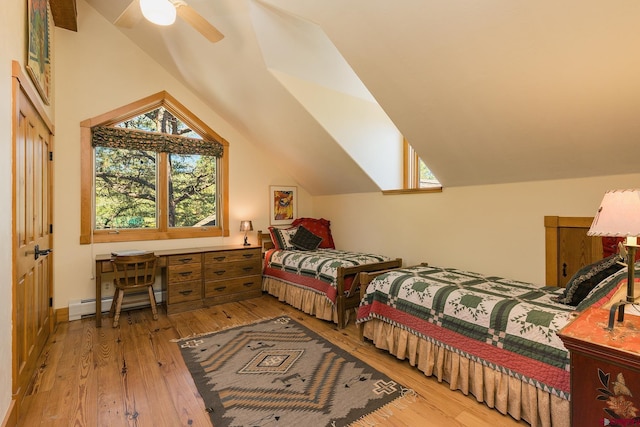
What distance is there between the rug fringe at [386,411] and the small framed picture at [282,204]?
3290 millimetres

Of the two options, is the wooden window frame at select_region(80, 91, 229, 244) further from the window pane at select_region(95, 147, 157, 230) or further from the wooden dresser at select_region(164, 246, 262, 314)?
the wooden dresser at select_region(164, 246, 262, 314)

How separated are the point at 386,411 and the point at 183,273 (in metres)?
2.71

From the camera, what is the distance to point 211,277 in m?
3.82

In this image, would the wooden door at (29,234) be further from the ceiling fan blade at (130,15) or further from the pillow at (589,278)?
the pillow at (589,278)

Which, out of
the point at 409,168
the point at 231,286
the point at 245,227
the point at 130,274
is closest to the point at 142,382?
the point at 130,274

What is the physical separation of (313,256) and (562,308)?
97.4 inches

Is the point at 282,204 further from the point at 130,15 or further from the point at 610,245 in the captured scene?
the point at 610,245

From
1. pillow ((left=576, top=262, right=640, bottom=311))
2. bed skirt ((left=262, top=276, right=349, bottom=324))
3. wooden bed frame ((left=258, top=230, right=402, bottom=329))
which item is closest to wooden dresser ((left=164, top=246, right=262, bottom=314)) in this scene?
bed skirt ((left=262, top=276, right=349, bottom=324))

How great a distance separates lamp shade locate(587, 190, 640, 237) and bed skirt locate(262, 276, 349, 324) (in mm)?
2337

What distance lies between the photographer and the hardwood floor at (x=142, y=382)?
1.78 metres

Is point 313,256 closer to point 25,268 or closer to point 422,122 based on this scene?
point 422,122

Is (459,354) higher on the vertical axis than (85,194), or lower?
lower

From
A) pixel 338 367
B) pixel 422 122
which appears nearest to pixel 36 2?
pixel 422 122

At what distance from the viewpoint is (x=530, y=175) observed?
2670 millimetres
